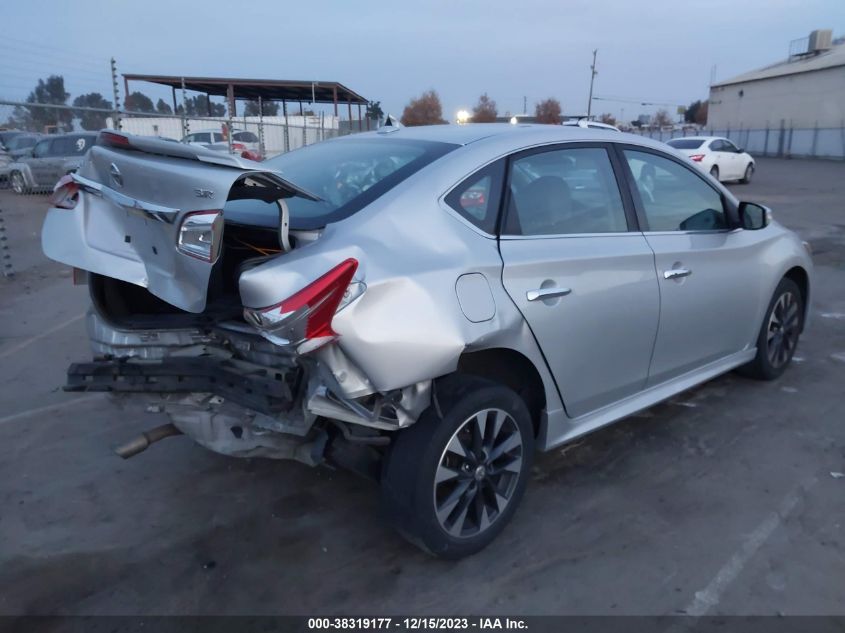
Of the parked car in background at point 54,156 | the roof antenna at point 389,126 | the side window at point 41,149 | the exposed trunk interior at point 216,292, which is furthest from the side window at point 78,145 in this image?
the exposed trunk interior at point 216,292

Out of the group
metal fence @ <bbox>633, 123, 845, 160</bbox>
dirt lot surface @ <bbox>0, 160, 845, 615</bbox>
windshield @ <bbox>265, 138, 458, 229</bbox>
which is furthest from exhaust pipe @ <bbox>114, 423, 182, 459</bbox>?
metal fence @ <bbox>633, 123, 845, 160</bbox>

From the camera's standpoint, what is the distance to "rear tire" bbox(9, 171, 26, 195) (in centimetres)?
1340

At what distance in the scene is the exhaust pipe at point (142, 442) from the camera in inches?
125

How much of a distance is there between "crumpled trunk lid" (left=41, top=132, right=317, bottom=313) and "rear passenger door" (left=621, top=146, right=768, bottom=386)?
6.68 feet

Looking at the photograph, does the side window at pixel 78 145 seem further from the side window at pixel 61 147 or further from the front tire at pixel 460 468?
the front tire at pixel 460 468

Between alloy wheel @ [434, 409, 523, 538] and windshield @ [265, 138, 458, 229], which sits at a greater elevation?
windshield @ [265, 138, 458, 229]

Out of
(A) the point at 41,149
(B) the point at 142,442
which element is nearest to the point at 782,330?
(B) the point at 142,442

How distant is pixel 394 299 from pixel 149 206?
3.38ft

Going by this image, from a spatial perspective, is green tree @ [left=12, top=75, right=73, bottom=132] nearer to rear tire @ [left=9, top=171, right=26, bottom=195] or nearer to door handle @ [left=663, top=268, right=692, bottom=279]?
rear tire @ [left=9, top=171, right=26, bottom=195]

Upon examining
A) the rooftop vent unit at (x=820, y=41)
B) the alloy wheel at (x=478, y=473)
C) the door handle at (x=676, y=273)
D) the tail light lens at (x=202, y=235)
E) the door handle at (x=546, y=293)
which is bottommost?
the alloy wheel at (x=478, y=473)

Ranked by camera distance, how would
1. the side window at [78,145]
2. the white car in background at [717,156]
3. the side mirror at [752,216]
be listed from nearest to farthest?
the side mirror at [752,216] → the side window at [78,145] → the white car in background at [717,156]

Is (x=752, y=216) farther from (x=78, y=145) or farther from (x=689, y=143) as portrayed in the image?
(x=689, y=143)

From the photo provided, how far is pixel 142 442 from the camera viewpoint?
322 cm

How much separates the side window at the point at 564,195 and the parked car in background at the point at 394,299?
0.01m
